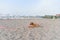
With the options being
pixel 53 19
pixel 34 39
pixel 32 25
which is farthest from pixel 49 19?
pixel 34 39

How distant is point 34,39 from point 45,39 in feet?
0.82

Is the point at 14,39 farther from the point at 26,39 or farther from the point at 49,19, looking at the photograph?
the point at 49,19

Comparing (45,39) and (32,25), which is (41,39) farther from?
(32,25)

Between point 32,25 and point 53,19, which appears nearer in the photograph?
point 32,25

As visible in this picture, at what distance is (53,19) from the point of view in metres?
10.2

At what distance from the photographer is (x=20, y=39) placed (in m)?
4.15

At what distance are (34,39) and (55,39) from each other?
0.47 m

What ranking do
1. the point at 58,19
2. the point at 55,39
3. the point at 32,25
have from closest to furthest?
the point at 55,39 → the point at 32,25 → the point at 58,19

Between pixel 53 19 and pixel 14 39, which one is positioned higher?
pixel 14 39

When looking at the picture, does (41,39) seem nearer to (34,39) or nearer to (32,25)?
(34,39)

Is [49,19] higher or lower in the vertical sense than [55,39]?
lower

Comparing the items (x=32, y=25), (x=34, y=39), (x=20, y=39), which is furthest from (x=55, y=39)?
(x=32, y=25)

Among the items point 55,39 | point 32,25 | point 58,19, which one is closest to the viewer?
point 55,39

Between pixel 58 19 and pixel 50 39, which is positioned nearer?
pixel 50 39
